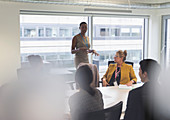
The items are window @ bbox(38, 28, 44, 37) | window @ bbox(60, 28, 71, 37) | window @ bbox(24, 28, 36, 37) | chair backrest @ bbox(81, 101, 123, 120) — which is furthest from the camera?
window @ bbox(60, 28, 71, 37)

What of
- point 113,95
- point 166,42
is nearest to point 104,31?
point 166,42

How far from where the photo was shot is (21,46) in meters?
5.83

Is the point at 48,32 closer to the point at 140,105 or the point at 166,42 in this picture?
the point at 166,42

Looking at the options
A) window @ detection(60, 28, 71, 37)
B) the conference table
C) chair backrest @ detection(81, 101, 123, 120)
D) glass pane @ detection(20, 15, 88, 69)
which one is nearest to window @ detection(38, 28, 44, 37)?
glass pane @ detection(20, 15, 88, 69)

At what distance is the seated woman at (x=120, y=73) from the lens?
4176mm

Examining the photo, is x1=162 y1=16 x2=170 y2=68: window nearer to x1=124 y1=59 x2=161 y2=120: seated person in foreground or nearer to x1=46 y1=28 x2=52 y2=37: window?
x1=46 y1=28 x2=52 y2=37: window

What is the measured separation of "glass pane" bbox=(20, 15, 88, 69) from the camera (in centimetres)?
588

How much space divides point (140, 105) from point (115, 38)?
190 inches

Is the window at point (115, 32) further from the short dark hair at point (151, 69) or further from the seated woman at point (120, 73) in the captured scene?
the short dark hair at point (151, 69)

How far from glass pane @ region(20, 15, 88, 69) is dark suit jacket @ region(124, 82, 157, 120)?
404 centimetres

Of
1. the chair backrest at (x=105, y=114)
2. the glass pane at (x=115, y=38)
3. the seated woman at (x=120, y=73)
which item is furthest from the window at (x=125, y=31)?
the chair backrest at (x=105, y=114)

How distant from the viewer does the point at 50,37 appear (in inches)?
242

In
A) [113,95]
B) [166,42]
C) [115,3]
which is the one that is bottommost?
[113,95]

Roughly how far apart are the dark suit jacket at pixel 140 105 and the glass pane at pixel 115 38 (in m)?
4.37
